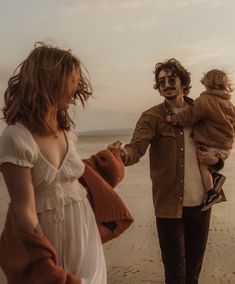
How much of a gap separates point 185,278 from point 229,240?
238 centimetres

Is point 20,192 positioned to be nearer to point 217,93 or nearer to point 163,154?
point 163,154

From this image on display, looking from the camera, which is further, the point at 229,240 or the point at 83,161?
the point at 229,240

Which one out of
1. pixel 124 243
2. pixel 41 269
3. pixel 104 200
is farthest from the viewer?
pixel 124 243

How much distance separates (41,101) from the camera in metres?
2.18

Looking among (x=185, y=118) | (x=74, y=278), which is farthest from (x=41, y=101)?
(x=185, y=118)

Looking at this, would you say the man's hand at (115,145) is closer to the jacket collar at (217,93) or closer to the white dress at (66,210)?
the white dress at (66,210)

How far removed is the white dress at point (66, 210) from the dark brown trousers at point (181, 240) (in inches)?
56.6

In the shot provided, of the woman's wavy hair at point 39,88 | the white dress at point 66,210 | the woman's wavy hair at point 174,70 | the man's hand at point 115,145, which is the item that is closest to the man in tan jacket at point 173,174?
the woman's wavy hair at point 174,70

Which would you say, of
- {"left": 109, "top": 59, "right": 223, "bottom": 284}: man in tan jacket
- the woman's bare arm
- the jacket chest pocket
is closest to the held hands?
{"left": 109, "top": 59, "right": 223, "bottom": 284}: man in tan jacket

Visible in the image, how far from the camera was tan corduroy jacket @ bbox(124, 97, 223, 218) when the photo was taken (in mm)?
3777

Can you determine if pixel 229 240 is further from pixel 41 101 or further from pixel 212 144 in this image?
pixel 41 101

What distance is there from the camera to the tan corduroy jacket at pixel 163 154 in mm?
3777

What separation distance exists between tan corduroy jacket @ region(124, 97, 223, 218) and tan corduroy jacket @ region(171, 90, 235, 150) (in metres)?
0.11

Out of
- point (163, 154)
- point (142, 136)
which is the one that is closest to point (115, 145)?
point (142, 136)
